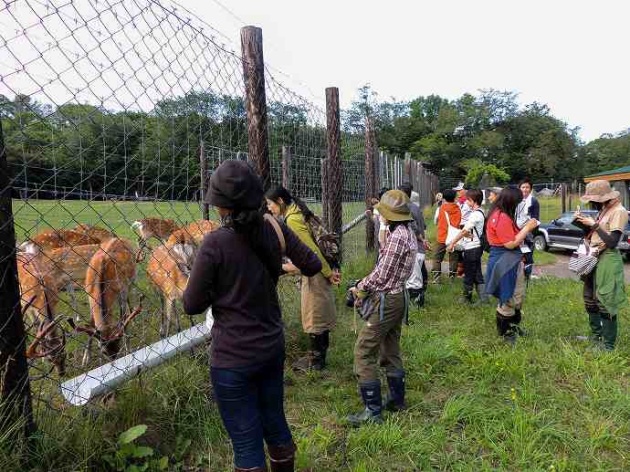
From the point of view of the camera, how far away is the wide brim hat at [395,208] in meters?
3.20

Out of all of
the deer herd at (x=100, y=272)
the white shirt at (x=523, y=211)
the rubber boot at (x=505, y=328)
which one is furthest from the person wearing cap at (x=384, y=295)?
the white shirt at (x=523, y=211)

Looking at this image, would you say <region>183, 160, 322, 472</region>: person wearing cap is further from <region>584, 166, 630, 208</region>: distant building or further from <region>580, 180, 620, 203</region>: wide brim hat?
<region>584, 166, 630, 208</region>: distant building

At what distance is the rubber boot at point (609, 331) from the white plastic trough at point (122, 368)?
374cm

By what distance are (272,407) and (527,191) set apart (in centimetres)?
604

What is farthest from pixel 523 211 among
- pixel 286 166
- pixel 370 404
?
pixel 370 404

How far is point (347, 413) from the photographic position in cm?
330

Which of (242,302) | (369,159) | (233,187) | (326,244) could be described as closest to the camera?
(233,187)

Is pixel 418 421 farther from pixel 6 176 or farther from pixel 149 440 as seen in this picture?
pixel 6 176

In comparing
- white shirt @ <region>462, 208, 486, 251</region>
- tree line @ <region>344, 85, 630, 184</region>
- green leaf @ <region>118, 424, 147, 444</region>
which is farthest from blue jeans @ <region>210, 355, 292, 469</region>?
tree line @ <region>344, 85, 630, 184</region>

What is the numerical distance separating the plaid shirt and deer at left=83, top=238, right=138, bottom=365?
1.66 metres

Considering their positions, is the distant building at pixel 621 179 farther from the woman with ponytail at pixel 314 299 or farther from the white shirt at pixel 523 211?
the woman with ponytail at pixel 314 299

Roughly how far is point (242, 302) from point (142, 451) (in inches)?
44.0

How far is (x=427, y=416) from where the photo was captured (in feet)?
10.9

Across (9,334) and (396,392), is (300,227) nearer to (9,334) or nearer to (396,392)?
(396,392)
